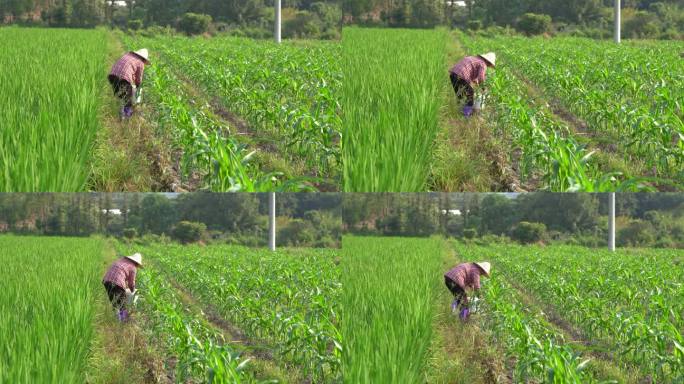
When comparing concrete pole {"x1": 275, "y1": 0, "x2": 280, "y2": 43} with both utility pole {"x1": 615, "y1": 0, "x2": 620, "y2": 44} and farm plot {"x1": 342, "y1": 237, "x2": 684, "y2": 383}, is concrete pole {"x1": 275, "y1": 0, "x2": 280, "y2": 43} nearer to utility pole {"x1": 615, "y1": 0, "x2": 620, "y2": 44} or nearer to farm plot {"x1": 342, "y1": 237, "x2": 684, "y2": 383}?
farm plot {"x1": 342, "y1": 237, "x2": 684, "y2": 383}

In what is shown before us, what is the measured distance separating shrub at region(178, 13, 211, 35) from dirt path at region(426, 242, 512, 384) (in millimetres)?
5665

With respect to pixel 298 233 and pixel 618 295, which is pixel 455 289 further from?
pixel 618 295

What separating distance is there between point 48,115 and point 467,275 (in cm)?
413

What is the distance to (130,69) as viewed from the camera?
6562 mm

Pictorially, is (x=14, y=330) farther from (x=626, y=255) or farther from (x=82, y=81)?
(x=626, y=255)

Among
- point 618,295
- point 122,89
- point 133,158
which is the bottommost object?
point 618,295

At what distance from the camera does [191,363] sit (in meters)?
5.90

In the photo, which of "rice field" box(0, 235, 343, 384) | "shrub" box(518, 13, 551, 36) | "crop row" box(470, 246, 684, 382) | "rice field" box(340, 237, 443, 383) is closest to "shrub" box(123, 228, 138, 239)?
"rice field" box(0, 235, 343, 384)

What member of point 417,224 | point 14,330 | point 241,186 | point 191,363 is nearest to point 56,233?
point 14,330

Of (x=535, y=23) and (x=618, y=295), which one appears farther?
(x=535, y=23)

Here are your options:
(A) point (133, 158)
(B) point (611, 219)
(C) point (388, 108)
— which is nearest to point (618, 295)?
(B) point (611, 219)

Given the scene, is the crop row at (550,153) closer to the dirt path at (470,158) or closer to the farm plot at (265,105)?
the dirt path at (470,158)

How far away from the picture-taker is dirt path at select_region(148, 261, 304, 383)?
19.2 ft

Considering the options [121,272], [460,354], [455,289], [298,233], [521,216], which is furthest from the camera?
[521,216]
